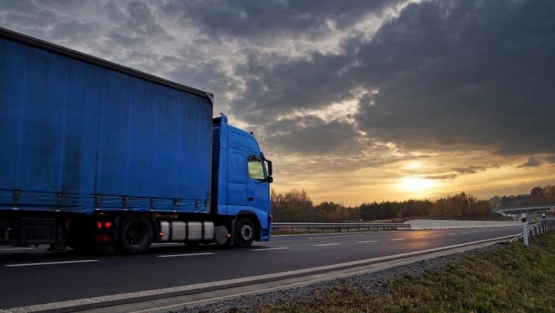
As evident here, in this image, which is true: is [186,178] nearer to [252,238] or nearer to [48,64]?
[252,238]

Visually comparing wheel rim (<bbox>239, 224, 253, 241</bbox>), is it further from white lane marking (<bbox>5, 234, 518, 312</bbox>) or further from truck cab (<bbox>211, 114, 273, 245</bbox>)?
white lane marking (<bbox>5, 234, 518, 312</bbox>)

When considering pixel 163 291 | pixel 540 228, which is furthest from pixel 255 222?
pixel 540 228

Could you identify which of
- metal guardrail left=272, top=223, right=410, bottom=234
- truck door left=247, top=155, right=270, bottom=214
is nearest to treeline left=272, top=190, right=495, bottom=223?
metal guardrail left=272, top=223, right=410, bottom=234

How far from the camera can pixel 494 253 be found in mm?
13266

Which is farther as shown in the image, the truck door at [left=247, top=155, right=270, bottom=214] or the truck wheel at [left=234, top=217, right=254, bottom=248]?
the truck door at [left=247, top=155, right=270, bottom=214]

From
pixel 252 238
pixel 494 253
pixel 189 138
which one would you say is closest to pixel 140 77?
pixel 189 138

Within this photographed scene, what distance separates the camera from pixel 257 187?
543 inches

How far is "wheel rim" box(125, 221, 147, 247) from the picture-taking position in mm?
10438

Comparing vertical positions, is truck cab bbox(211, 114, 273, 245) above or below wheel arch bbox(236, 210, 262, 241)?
above

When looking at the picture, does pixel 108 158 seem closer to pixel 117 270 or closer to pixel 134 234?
pixel 134 234

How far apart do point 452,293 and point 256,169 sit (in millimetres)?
7803

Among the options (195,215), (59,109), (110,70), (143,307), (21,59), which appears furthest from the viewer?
(195,215)

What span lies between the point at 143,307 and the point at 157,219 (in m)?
6.41

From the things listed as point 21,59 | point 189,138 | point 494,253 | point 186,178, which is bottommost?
point 494,253
